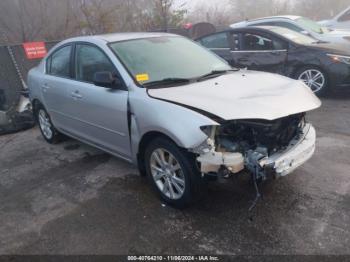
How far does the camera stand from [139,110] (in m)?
3.58

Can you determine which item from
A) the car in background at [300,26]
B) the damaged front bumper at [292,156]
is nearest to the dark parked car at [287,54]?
the car in background at [300,26]

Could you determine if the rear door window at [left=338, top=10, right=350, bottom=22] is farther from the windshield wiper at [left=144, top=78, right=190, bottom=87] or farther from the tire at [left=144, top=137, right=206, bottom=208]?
the tire at [left=144, top=137, right=206, bottom=208]

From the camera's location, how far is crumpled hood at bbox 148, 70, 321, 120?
3072mm

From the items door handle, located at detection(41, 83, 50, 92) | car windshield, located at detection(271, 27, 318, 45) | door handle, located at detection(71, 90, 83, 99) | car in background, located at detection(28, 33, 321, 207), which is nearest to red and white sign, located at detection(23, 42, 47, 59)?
door handle, located at detection(41, 83, 50, 92)

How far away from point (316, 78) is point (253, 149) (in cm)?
461

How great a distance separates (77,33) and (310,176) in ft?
35.0

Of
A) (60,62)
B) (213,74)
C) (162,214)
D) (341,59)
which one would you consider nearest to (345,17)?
(341,59)

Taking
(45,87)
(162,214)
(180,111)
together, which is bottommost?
(162,214)

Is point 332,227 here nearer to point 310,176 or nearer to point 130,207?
point 310,176

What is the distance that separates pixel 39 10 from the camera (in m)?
12.4

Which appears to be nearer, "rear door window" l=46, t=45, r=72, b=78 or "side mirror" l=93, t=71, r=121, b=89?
"side mirror" l=93, t=71, r=121, b=89

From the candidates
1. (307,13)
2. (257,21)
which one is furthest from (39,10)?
(307,13)

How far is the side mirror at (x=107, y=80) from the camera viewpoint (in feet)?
12.3

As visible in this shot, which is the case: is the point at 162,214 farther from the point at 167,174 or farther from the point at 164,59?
the point at 164,59
